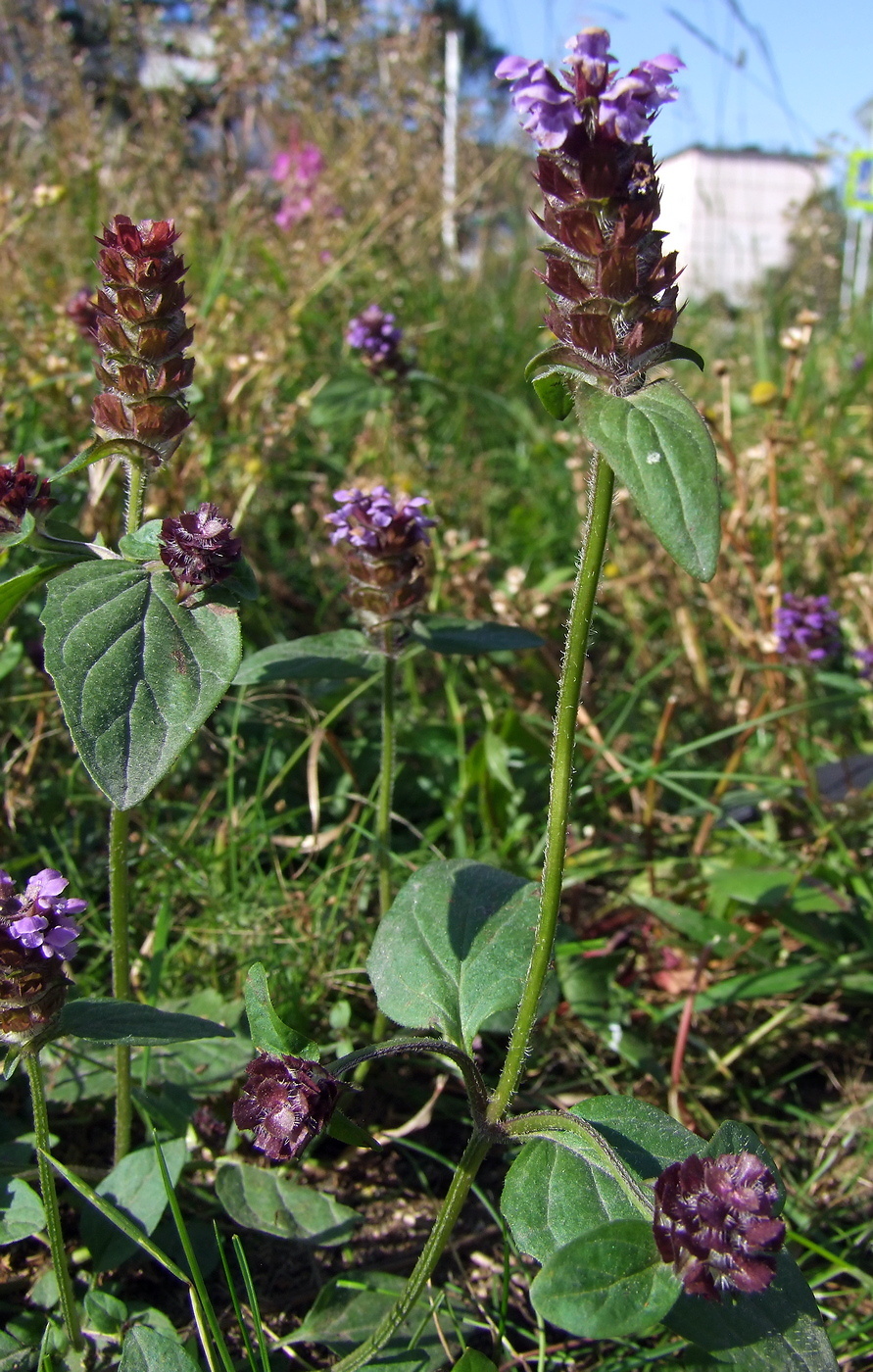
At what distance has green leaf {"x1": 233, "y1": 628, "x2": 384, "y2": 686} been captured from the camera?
1565mm

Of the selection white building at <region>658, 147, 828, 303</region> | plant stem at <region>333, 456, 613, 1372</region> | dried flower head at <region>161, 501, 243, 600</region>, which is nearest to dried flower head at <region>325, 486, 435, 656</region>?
dried flower head at <region>161, 501, 243, 600</region>

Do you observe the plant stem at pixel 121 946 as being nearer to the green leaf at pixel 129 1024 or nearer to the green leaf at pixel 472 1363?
the green leaf at pixel 129 1024

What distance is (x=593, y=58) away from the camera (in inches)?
39.1

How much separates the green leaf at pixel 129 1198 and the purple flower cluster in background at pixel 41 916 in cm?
39

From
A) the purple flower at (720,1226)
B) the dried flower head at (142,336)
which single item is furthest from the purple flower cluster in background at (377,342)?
the purple flower at (720,1226)

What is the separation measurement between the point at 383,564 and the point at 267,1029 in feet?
2.91

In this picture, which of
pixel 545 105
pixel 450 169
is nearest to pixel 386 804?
pixel 545 105

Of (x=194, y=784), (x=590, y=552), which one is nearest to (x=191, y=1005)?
(x=194, y=784)

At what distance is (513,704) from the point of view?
2.51m

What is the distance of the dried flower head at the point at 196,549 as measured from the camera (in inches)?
47.1

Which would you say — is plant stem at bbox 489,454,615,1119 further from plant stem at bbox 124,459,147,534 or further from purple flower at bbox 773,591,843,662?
purple flower at bbox 773,591,843,662

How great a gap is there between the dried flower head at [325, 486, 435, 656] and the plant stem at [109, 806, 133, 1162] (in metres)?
0.59

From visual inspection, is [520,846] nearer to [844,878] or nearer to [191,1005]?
[844,878]

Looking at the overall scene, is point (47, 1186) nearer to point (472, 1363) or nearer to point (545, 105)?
point (472, 1363)
